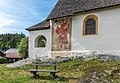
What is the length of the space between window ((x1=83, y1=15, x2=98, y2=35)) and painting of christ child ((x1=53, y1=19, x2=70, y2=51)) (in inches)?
77.1

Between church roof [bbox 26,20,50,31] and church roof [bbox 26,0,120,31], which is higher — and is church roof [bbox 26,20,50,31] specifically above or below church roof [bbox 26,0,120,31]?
below

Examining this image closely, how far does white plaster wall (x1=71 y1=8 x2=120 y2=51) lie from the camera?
14742 mm

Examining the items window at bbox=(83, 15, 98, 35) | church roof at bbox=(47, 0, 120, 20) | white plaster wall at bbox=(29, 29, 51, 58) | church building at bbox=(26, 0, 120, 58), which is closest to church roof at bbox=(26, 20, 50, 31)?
church building at bbox=(26, 0, 120, 58)

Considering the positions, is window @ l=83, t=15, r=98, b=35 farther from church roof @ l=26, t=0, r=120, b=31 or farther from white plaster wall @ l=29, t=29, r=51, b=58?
white plaster wall @ l=29, t=29, r=51, b=58

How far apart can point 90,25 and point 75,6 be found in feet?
9.25

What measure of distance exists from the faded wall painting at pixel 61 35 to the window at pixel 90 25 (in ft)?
5.85

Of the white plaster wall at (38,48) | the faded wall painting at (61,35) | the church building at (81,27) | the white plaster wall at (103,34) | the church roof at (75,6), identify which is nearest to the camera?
the white plaster wall at (103,34)

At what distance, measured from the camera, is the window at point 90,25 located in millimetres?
Result: 16119

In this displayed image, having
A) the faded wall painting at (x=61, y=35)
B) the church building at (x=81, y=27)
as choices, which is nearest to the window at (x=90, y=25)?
the church building at (x=81, y=27)

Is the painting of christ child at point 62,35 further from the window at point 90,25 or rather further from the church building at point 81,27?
the window at point 90,25

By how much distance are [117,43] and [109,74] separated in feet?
20.1

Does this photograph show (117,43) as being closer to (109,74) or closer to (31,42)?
(109,74)

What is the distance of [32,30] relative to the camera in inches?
878

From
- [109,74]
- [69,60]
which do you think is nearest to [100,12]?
[69,60]
